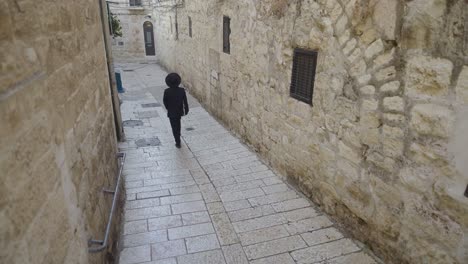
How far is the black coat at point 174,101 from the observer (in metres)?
5.75

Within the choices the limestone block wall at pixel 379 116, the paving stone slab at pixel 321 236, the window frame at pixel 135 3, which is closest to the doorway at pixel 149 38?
the window frame at pixel 135 3

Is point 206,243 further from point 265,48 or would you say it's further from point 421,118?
point 265,48

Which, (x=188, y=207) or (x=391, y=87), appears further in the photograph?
(x=188, y=207)

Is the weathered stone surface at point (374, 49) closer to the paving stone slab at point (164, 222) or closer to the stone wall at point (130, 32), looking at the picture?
the paving stone slab at point (164, 222)

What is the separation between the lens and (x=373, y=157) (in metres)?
2.89

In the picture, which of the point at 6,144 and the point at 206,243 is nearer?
the point at 6,144

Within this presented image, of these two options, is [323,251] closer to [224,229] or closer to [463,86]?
[224,229]

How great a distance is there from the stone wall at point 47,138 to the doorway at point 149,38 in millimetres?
16697

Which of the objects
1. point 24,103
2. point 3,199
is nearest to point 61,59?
point 24,103

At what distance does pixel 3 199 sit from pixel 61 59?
1080mm

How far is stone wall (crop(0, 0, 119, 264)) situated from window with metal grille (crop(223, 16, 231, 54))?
3.86 meters

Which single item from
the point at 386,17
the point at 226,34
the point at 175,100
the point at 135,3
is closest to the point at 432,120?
the point at 386,17

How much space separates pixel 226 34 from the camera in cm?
635

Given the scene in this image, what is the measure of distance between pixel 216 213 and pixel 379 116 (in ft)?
7.27
